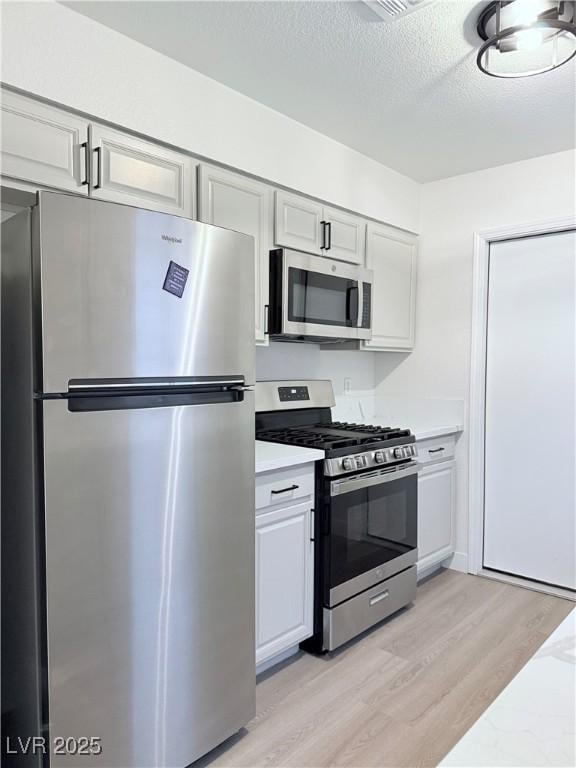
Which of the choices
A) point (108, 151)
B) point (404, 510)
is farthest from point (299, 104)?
point (404, 510)

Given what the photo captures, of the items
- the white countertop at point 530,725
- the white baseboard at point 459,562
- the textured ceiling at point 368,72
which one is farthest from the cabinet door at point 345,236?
the white countertop at point 530,725

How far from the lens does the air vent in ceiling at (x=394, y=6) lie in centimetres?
176

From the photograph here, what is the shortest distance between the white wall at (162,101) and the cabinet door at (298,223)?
0.23ft

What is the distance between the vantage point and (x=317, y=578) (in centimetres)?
243

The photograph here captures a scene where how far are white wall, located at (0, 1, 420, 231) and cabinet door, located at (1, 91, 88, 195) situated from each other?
53mm

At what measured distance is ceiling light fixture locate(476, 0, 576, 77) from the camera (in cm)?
171

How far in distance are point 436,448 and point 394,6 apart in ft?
7.49

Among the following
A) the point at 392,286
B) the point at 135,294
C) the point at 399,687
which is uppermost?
the point at 392,286

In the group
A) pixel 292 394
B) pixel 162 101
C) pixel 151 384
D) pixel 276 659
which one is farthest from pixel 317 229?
pixel 276 659

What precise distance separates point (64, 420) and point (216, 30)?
1.51 m

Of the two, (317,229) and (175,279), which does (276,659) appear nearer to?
(175,279)

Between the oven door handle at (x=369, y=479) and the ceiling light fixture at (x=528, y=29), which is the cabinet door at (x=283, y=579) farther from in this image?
the ceiling light fixture at (x=528, y=29)

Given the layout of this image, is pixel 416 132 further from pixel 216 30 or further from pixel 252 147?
pixel 216 30

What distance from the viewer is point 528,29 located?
1.71m
